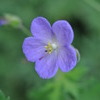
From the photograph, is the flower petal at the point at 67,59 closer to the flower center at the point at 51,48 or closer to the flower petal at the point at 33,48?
the flower center at the point at 51,48

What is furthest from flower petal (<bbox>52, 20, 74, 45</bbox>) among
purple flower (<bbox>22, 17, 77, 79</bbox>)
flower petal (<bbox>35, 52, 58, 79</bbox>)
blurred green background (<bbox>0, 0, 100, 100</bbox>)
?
blurred green background (<bbox>0, 0, 100, 100</bbox>)

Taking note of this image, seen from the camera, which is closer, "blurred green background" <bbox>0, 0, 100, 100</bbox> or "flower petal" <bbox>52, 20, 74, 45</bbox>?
→ "flower petal" <bbox>52, 20, 74, 45</bbox>

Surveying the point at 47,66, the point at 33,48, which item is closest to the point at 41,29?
the point at 33,48

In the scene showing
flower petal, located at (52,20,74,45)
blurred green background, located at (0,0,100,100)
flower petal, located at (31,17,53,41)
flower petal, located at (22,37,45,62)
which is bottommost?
blurred green background, located at (0,0,100,100)

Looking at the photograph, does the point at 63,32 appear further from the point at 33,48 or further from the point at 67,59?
the point at 33,48

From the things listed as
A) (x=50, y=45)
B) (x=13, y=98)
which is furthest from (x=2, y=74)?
(x=50, y=45)

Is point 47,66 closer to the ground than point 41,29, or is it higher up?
closer to the ground

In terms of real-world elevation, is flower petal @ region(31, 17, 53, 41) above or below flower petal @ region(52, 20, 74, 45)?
below

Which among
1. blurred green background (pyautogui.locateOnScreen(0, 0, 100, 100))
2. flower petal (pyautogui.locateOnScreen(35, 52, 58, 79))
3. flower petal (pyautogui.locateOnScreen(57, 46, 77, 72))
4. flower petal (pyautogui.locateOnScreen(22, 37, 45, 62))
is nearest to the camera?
flower petal (pyautogui.locateOnScreen(57, 46, 77, 72))

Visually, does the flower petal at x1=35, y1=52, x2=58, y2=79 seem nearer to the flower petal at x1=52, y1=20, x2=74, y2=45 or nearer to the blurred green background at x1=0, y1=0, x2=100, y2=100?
the flower petal at x1=52, y1=20, x2=74, y2=45
